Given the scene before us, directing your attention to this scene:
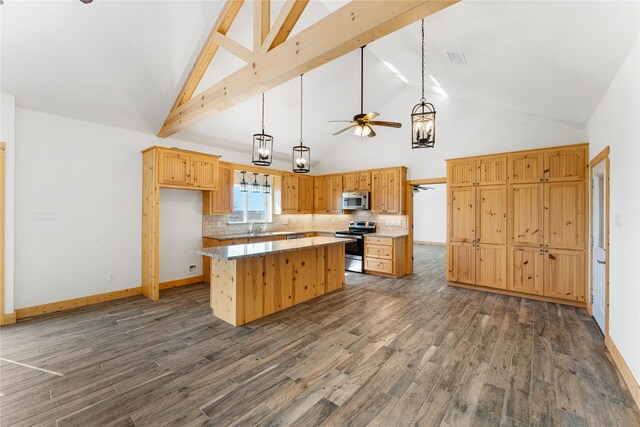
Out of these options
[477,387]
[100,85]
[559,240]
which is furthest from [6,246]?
[559,240]

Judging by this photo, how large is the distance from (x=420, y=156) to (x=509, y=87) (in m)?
2.54

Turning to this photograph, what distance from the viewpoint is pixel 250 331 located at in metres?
3.31

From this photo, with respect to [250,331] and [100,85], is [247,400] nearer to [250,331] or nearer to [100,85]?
[250,331]

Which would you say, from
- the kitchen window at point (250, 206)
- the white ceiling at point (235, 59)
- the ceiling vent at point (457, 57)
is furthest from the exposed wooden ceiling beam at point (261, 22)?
the kitchen window at point (250, 206)

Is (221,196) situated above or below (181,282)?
above

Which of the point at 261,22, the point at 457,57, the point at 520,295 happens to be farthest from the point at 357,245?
the point at 261,22

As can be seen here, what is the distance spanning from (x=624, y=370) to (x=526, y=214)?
2.77 metres

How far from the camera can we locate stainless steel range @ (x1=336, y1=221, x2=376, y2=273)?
6.48 metres

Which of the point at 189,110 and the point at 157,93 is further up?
the point at 157,93

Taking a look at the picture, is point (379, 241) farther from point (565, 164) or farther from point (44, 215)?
point (44, 215)

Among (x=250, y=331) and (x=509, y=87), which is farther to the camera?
(x=509, y=87)

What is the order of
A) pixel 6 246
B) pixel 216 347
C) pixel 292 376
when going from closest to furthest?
pixel 292 376 → pixel 216 347 → pixel 6 246

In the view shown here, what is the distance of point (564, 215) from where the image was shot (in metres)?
4.35

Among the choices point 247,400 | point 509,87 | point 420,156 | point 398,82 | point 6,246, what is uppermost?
point 398,82
